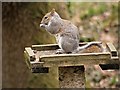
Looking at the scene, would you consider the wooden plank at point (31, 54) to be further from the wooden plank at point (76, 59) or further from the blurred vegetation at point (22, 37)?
the blurred vegetation at point (22, 37)

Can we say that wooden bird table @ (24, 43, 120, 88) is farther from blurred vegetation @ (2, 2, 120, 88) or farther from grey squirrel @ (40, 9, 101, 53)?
blurred vegetation @ (2, 2, 120, 88)

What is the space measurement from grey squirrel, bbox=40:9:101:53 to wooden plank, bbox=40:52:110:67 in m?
0.12

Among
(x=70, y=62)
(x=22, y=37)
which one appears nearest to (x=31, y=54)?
(x=70, y=62)

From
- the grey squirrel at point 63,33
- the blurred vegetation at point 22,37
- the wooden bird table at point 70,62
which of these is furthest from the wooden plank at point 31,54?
the blurred vegetation at point 22,37

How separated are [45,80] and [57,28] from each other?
1.44 m

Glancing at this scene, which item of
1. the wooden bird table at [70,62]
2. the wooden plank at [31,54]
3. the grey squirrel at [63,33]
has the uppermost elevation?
the grey squirrel at [63,33]

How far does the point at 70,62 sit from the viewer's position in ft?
8.41

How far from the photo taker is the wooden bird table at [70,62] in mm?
2539

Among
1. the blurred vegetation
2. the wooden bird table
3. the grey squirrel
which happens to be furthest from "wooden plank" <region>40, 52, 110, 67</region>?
the blurred vegetation

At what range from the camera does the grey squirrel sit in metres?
2.68

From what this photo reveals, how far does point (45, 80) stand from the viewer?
413 cm

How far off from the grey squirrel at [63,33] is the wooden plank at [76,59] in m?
0.12

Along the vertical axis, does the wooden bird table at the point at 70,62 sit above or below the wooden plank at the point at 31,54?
below

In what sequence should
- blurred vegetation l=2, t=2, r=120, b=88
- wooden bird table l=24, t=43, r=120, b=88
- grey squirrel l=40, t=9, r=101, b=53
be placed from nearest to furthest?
1. wooden bird table l=24, t=43, r=120, b=88
2. grey squirrel l=40, t=9, r=101, b=53
3. blurred vegetation l=2, t=2, r=120, b=88
